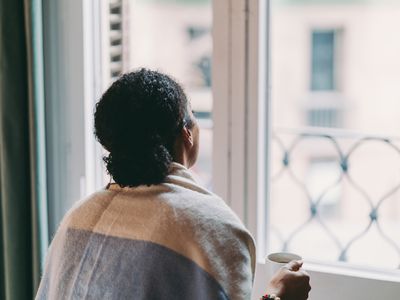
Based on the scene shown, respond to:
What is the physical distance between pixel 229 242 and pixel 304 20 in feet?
3.52

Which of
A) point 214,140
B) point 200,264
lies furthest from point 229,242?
Answer: point 214,140

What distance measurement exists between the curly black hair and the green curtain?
0.75 meters

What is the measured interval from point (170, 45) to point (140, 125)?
1068 millimetres

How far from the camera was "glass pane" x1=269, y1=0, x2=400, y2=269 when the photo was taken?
2.17 meters

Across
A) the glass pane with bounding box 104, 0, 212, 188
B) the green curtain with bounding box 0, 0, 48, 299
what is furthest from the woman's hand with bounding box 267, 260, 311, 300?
the green curtain with bounding box 0, 0, 48, 299

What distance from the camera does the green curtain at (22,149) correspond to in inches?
83.2

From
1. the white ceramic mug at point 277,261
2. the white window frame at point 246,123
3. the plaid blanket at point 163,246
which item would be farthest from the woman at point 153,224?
the white window frame at point 246,123

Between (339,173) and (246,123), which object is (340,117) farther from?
(246,123)

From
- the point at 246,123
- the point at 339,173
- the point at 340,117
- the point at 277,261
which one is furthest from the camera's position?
the point at 340,117

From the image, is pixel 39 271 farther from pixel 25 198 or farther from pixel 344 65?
pixel 344 65

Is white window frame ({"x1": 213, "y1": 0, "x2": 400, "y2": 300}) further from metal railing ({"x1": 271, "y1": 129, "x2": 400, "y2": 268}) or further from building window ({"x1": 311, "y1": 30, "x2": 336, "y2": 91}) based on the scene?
building window ({"x1": 311, "y1": 30, "x2": 336, "y2": 91})

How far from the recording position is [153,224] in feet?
4.57

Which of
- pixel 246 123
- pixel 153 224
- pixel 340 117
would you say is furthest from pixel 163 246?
pixel 340 117

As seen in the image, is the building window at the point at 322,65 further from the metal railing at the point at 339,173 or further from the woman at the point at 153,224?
the woman at the point at 153,224
